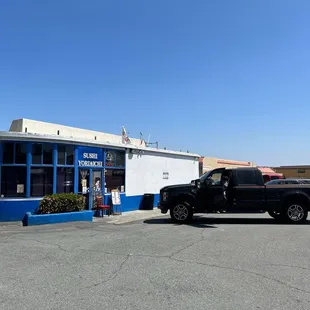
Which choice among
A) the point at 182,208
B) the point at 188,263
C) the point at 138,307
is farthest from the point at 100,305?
the point at 182,208

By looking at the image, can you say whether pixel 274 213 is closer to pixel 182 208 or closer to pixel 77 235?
pixel 182 208

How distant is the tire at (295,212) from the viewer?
45.4 feet

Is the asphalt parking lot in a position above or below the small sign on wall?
below

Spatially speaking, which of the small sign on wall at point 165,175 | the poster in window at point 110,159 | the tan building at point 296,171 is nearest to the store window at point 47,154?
the poster in window at point 110,159

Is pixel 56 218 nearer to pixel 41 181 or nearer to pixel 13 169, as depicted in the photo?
pixel 41 181

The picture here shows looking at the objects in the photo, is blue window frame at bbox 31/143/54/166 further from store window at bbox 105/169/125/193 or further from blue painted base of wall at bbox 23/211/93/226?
store window at bbox 105/169/125/193

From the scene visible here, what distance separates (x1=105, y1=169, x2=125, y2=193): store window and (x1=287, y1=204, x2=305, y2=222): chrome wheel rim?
341 inches

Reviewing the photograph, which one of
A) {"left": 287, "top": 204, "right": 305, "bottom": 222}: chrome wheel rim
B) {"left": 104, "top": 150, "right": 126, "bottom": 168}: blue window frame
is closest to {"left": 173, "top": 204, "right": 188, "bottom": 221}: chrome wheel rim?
{"left": 287, "top": 204, "right": 305, "bottom": 222}: chrome wheel rim

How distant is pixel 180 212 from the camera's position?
14.1m

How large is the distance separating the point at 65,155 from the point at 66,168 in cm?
60

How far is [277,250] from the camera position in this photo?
337 inches

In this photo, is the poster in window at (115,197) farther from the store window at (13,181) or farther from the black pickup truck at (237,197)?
the store window at (13,181)

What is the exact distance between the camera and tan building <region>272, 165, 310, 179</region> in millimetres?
59006

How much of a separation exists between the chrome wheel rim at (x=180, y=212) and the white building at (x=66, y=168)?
489 centimetres
